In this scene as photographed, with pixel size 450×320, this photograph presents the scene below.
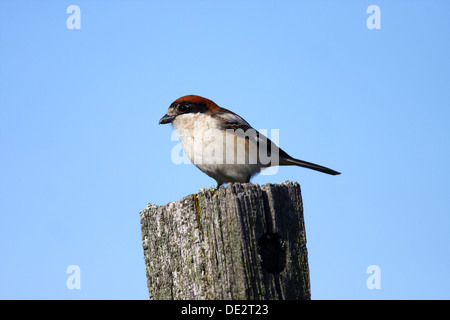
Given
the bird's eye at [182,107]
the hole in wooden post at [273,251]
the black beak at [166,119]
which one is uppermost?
the bird's eye at [182,107]

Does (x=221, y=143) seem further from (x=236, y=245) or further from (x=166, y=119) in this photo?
(x=236, y=245)

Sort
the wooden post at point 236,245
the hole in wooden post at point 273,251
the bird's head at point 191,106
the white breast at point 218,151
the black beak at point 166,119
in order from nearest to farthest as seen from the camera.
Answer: the wooden post at point 236,245, the hole in wooden post at point 273,251, the white breast at point 218,151, the bird's head at point 191,106, the black beak at point 166,119

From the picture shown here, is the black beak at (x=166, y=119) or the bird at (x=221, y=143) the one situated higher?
the black beak at (x=166, y=119)

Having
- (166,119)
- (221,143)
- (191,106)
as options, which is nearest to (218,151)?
(221,143)

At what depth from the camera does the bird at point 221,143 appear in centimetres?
553

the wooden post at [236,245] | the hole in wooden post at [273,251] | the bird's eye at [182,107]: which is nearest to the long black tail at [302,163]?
the bird's eye at [182,107]

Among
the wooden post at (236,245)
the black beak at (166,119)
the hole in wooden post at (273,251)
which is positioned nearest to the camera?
the wooden post at (236,245)

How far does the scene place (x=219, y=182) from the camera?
5945mm

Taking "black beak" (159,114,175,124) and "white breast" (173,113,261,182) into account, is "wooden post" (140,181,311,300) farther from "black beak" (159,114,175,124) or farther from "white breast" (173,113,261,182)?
"black beak" (159,114,175,124)

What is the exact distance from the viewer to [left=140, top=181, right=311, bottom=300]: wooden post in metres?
3.08

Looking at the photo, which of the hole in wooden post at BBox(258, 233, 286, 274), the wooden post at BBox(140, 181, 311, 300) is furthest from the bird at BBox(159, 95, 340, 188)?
the hole in wooden post at BBox(258, 233, 286, 274)

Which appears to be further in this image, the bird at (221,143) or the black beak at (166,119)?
the black beak at (166,119)

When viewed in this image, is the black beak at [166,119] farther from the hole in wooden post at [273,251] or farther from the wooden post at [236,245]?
the hole in wooden post at [273,251]
